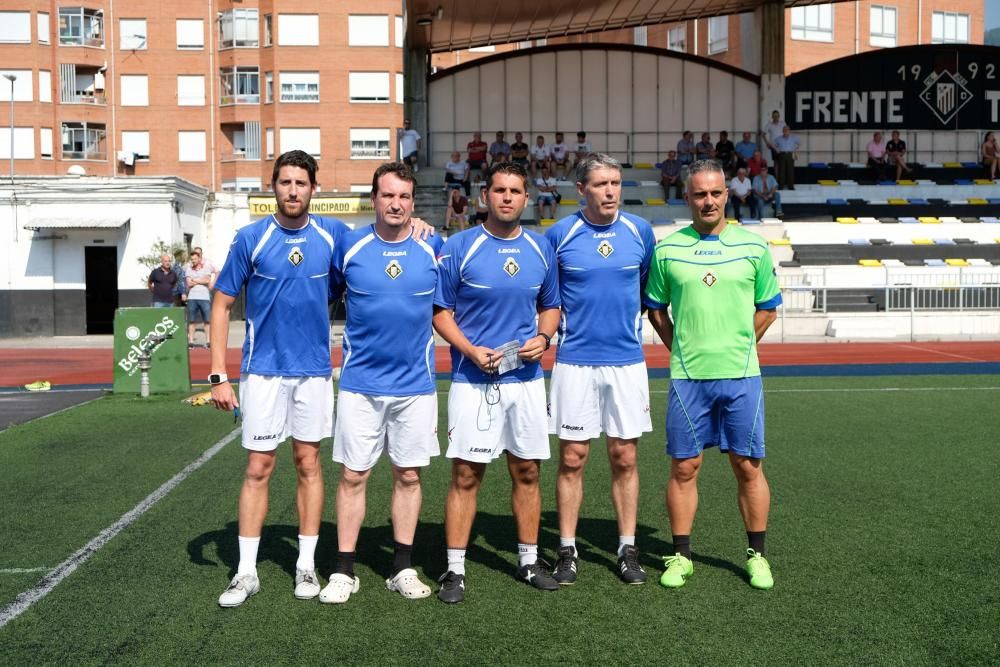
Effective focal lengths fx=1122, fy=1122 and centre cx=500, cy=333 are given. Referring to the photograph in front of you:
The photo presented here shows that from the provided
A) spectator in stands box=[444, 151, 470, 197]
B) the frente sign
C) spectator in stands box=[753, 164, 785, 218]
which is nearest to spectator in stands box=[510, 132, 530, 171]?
spectator in stands box=[444, 151, 470, 197]

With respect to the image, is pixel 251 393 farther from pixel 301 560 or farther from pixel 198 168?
pixel 198 168

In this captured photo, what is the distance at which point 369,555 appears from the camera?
6133 mm

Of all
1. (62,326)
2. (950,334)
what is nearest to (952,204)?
(950,334)

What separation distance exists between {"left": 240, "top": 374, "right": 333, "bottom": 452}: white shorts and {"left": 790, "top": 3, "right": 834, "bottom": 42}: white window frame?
192 feet

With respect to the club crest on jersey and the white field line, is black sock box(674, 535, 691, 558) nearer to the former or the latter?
the club crest on jersey

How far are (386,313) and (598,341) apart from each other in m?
1.11

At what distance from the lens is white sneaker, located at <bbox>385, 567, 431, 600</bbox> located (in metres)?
5.29

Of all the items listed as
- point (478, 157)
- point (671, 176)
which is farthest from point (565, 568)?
point (671, 176)

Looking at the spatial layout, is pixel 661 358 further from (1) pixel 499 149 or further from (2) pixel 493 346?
(2) pixel 493 346

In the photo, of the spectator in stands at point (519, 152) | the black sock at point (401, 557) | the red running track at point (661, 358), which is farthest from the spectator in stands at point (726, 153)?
the black sock at point (401, 557)

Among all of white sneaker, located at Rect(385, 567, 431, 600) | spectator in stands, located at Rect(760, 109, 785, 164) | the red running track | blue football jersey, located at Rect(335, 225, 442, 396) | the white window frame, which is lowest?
the red running track

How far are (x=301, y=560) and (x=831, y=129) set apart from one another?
3273 cm

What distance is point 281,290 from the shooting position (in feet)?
17.6

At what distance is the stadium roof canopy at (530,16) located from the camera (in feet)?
94.4
